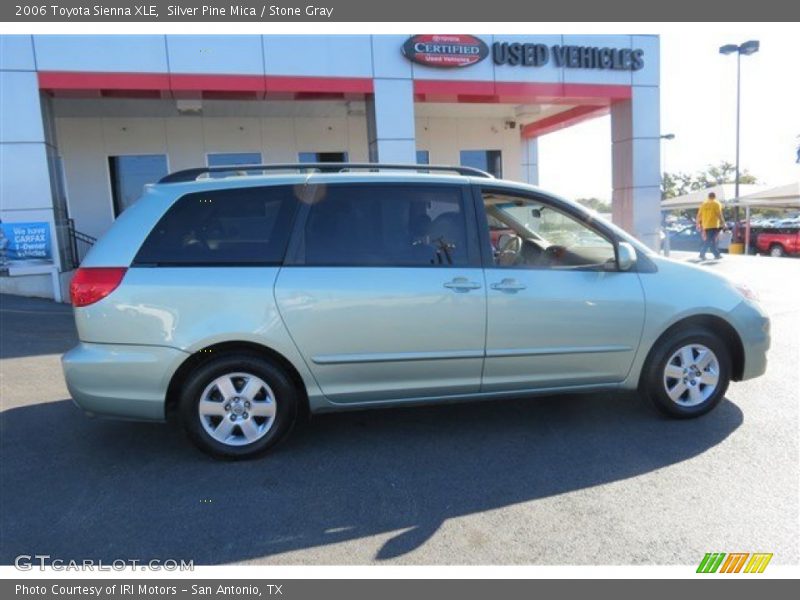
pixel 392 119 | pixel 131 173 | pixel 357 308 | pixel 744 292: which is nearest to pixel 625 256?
pixel 744 292

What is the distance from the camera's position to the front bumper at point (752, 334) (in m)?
4.23

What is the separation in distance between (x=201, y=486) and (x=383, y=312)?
150cm

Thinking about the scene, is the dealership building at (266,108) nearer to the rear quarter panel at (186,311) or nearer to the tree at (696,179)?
the rear quarter panel at (186,311)

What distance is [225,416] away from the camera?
3.71 meters

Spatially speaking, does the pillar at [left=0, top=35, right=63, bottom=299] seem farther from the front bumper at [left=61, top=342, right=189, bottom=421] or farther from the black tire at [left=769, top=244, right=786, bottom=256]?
the black tire at [left=769, top=244, right=786, bottom=256]

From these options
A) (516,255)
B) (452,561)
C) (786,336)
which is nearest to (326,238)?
(516,255)

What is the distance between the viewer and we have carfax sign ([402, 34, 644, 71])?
36.5 ft

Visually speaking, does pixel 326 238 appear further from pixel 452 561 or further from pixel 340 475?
pixel 452 561

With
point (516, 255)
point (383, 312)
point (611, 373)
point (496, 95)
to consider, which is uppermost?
point (496, 95)

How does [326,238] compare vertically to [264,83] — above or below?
below

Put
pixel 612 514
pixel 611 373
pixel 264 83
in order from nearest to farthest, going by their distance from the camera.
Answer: pixel 612 514 → pixel 611 373 → pixel 264 83

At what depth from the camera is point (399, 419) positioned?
4.46 metres

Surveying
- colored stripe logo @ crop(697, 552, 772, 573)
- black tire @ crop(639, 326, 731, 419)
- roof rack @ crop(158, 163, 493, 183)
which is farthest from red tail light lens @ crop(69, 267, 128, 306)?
black tire @ crop(639, 326, 731, 419)

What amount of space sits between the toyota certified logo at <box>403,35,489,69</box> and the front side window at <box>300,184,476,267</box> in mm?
8082
